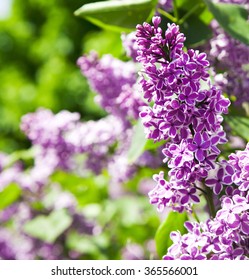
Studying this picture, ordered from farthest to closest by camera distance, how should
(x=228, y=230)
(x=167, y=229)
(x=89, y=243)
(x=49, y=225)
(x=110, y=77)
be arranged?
(x=89, y=243), (x=49, y=225), (x=110, y=77), (x=167, y=229), (x=228, y=230)

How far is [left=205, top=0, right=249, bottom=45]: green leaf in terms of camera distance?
1.12 meters

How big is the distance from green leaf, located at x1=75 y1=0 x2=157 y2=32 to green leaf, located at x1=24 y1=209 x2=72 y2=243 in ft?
3.21

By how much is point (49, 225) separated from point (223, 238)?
133 centimetres

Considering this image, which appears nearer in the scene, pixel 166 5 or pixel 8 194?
pixel 166 5

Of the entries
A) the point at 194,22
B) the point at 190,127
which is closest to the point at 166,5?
the point at 194,22

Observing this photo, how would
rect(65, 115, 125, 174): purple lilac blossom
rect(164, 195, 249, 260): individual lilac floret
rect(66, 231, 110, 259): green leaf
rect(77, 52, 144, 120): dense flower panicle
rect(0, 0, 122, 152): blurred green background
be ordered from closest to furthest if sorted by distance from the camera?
rect(164, 195, 249, 260): individual lilac floret, rect(77, 52, 144, 120): dense flower panicle, rect(65, 115, 125, 174): purple lilac blossom, rect(66, 231, 110, 259): green leaf, rect(0, 0, 122, 152): blurred green background

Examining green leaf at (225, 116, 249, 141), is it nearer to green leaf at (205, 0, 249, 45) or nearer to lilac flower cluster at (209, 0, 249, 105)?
lilac flower cluster at (209, 0, 249, 105)

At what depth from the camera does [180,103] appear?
81 cm

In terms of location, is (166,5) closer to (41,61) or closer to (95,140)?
(95,140)

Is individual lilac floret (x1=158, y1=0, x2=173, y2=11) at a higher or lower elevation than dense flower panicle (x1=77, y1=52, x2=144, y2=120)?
higher

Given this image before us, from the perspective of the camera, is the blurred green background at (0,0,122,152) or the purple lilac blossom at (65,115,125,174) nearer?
the purple lilac blossom at (65,115,125,174)

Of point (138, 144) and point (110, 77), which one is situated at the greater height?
→ point (110, 77)

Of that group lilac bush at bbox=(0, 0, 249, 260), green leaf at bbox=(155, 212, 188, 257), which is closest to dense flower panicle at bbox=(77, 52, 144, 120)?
lilac bush at bbox=(0, 0, 249, 260)

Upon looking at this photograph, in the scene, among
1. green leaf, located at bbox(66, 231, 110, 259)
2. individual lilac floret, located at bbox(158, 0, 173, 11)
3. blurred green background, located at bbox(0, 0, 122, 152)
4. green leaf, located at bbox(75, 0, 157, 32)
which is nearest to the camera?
green leaf, located at bbox(75, 0, 157, 32)
